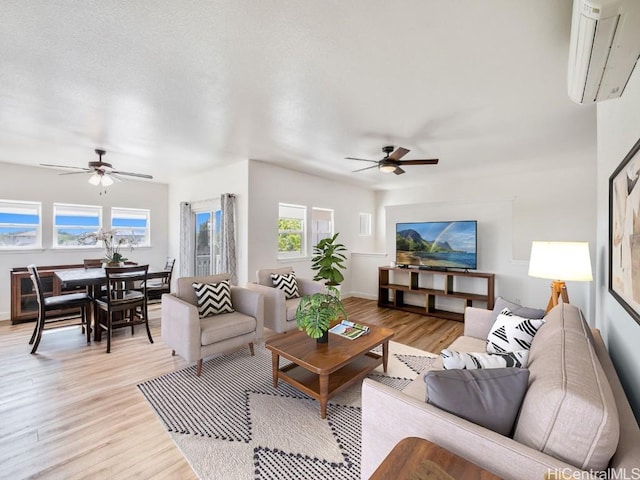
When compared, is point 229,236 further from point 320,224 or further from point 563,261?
point 563,261

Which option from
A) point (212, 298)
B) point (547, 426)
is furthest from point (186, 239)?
point (547, 426)

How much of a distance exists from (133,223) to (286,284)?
410 cm

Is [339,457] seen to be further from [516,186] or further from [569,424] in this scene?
[516,186]

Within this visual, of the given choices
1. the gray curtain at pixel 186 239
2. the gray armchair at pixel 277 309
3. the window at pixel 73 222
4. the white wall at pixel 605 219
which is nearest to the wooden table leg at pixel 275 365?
the gray armchair at pixel 277 309

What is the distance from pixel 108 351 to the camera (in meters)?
3.21

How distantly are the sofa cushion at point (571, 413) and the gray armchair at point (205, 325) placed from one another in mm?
2476

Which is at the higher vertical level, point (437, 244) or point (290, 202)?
point (290, 202)

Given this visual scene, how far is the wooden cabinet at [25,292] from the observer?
14.1 ft

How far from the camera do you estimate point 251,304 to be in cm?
318

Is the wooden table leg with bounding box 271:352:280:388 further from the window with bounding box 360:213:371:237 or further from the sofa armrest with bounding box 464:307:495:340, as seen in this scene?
the window with bounding box 360:213:371:237

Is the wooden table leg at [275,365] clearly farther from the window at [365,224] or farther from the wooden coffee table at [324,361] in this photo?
the window at [365,224]

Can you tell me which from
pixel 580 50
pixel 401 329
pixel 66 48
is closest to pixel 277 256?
pixel 401 329

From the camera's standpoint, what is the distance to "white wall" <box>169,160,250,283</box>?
4.52m

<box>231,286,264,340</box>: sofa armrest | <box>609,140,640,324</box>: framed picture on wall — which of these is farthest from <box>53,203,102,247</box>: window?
<box>609,140,640,324</box>: framed picture on wall
